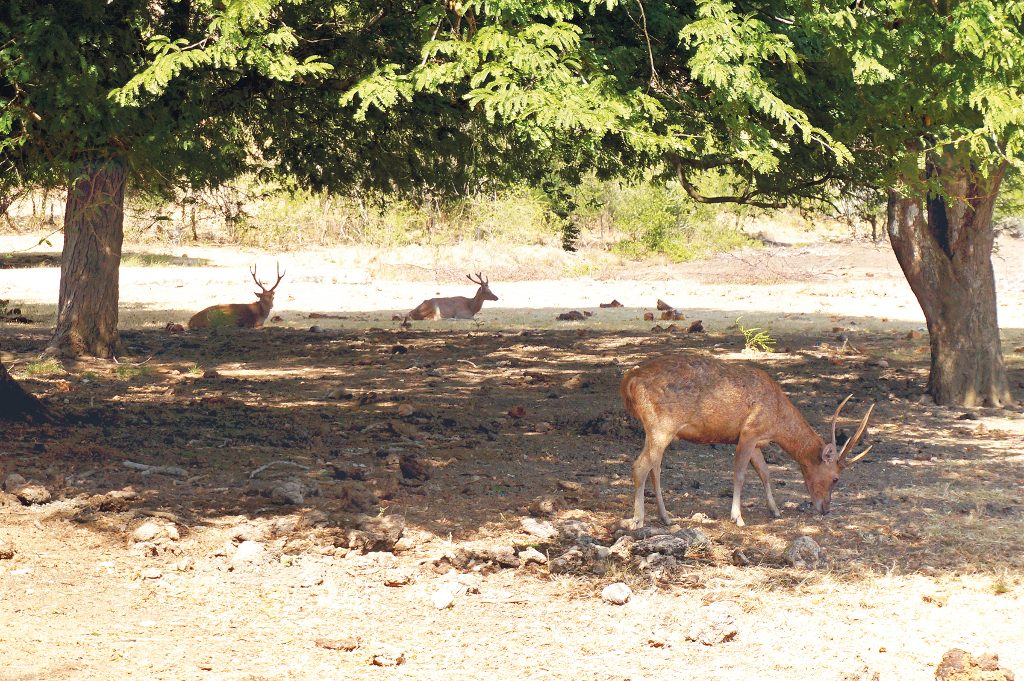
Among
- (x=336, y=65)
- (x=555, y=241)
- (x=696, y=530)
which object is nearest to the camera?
(x=696, y=530)

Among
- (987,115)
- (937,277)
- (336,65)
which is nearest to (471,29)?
(336,65)

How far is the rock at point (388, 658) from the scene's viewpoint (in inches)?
252

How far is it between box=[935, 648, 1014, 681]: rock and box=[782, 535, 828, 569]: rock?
6.10 ft

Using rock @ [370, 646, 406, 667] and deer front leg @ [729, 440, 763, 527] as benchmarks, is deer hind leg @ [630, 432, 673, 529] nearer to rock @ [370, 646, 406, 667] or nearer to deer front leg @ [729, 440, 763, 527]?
deer front leg @ [729, 440, 763, 527]

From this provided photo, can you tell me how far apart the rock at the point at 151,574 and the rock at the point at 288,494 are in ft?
5.34

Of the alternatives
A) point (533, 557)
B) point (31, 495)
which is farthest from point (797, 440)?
point (31, 495)

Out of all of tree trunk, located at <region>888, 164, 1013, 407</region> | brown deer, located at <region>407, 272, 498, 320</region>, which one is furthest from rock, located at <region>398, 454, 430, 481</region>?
brown deer, located at <region>407, 272, 498, 320</region>

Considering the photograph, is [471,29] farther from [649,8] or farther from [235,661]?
[235,661]

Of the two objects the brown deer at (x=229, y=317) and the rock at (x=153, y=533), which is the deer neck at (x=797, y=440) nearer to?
the rock at (x=153, y=533)

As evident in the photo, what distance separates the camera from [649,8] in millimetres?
9414

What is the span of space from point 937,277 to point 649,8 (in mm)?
7072

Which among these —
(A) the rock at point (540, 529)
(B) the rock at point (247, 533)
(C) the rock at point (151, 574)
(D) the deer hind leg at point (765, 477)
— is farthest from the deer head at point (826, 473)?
(C) the rock at point (151, 574)

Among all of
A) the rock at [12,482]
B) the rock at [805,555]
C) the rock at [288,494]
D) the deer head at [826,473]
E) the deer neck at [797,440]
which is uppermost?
the deer neck at [797,440]

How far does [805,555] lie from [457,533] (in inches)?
94.6
